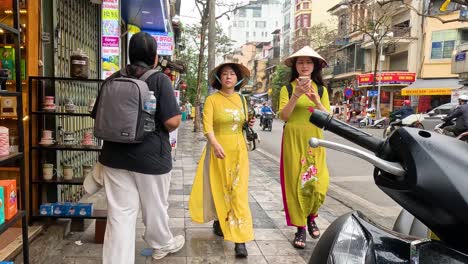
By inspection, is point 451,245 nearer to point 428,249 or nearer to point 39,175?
point 428,249

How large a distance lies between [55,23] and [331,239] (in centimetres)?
368

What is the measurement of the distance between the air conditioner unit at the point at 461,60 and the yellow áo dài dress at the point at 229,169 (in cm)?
2087

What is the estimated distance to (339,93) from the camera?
43.8 metres

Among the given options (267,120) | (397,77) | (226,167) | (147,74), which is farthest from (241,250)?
(397,77)

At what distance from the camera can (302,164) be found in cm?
373

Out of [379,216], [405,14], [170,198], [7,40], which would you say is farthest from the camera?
[405,14]

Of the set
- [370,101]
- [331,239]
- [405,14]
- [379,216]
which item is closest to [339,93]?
[370,101]

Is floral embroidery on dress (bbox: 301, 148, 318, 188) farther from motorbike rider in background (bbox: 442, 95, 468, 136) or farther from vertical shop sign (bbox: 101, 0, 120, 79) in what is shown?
motorbike rider in background (bbox: 442, 95, 468, 136)

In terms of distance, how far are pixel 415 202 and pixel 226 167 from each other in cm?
250

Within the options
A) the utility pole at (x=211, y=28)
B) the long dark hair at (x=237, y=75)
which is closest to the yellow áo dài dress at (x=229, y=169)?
the long dark hair at (x=237, y=75)

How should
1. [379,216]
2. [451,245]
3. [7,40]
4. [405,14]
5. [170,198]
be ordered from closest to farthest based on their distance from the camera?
[451,245] → [7,40] → [379,216] → [170,198] → [405,14]

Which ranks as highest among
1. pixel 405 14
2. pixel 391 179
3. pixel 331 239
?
pixel 405 14

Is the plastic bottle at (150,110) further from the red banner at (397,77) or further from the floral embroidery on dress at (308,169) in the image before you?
the red banner at (397,77)

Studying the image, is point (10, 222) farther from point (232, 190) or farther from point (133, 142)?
point (232, 190)
